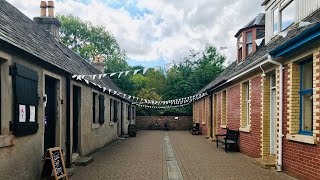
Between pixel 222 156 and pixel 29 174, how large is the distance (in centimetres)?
776

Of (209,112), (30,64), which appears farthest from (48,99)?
(209,112)

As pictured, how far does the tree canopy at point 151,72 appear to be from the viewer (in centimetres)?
4412

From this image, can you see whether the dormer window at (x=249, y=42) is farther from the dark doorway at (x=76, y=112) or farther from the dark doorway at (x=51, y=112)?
the dark doorway at (x=51, y=112)

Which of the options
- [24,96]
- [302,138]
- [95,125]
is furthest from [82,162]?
[302,138]

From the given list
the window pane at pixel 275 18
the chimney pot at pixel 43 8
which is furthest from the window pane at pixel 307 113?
the chimney pot at pixel 43 8

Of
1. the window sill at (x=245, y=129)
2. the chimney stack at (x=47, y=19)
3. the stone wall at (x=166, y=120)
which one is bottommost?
the stone wall at (x=166, y=120)

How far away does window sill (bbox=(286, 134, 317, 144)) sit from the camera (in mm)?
7809

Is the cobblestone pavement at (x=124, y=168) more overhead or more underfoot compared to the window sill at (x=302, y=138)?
more underfoot

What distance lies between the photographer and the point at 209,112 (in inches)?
960

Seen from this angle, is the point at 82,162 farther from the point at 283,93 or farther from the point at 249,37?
the point at 249,37

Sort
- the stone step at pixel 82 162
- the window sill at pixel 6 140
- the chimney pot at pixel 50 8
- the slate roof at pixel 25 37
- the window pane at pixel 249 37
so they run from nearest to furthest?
the window sill at pixel 6 140 < the slate roof at pixel 25 37 < the stone step at pixel 82 162 < the chimney pot at pixel 50 8 < the window pane at pixel 249 37

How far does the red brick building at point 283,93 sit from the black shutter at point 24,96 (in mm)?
5787

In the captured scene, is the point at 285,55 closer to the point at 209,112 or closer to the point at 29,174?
the point at 29,174

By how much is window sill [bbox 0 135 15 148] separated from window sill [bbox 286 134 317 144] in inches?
241
